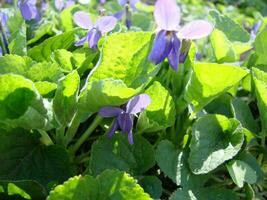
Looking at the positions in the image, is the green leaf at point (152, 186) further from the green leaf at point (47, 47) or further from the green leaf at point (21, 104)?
the green leaf at point (47, 47)

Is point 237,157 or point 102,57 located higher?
point 102,57

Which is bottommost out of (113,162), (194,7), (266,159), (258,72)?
(194,7)

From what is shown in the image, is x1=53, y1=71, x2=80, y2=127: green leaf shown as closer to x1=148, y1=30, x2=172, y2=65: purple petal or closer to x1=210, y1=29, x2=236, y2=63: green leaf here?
x1=148, y1=30, x2=172, y2=65: purple petal

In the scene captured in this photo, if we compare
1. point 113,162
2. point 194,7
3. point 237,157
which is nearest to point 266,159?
point 237,157

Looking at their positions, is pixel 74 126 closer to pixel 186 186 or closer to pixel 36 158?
pixel 36 158

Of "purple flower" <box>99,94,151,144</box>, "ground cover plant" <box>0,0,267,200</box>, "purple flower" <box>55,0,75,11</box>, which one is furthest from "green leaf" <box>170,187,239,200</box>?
"purple flower" <box>55,0,75,11</box>

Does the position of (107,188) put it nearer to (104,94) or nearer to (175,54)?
(104,94)

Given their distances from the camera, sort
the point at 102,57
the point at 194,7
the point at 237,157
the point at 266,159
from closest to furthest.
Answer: the point at 102,57 → the point at 237,157 → the point at 266,159 → the point at 194,7
